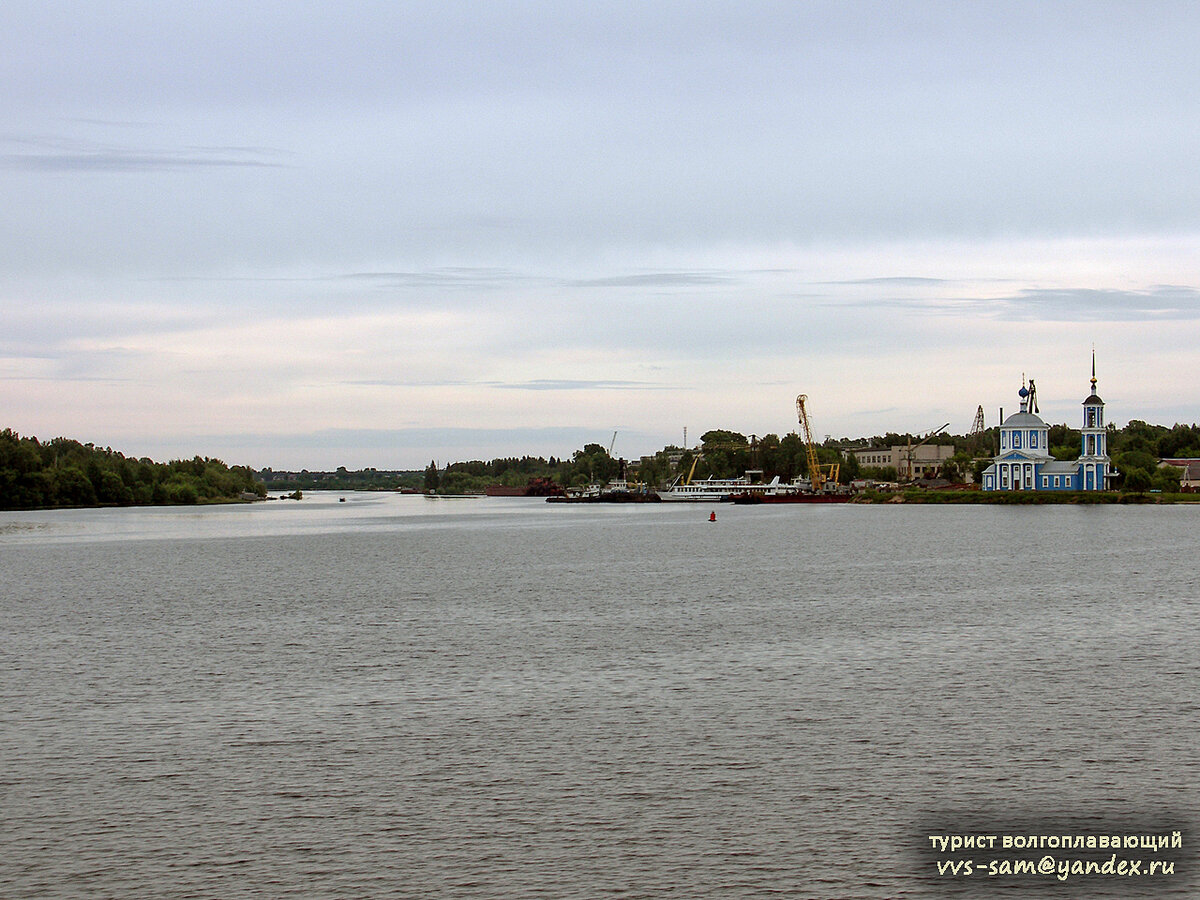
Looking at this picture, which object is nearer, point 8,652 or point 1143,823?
point 1143,823

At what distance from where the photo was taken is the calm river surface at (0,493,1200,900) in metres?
18.1

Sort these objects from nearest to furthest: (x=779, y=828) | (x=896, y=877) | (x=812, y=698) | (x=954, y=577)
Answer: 1. (x=896, y=877)
2. (x=779, y=828)
3. (x=812, y=698)
4. (x=954, y=577)

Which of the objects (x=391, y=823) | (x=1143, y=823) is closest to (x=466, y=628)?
(x=391, y=823)

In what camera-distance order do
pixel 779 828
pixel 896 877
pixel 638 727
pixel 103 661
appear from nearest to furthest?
pixel 896 877 → pixel 779 828 → pixel 638 727 → pixel 103 661

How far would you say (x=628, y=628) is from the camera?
4600cm

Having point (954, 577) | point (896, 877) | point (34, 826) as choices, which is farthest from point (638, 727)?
point (954, 577)

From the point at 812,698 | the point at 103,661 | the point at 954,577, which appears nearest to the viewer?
the point at 812,698

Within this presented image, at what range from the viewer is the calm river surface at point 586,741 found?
18.1 metres

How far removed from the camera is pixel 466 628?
46188mm

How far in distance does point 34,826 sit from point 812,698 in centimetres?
1841

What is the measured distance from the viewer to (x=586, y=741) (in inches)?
1017

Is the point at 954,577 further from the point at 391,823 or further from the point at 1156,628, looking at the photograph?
the point at 391,823

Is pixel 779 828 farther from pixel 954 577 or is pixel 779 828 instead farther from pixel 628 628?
pixel 954 577

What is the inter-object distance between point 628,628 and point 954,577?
31734 millimetres
